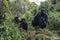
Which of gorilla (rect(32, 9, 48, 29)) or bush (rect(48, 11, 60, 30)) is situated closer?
gorilla (rect(32, 9, 48, 29))

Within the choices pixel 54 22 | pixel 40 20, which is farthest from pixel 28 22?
pixel 54 22

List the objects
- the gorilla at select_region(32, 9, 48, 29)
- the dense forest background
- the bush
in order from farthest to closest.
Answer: the bush
the gorilla at select_region(32, 9, 48, 29)
the dense forest background

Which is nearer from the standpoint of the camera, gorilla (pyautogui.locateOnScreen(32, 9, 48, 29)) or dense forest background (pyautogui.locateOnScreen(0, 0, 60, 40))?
dense forest background (pyautogui.locateOnScreen(0, 0, 60, 40))

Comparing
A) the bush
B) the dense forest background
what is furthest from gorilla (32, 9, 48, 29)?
the bush

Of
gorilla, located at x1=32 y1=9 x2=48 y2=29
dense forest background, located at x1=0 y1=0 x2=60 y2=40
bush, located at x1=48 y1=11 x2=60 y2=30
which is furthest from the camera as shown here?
bush, located at x1=48 y1=11 x2=60 y2=30

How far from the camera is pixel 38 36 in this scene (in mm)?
7055

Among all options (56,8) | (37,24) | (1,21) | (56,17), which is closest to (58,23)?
(56,17)

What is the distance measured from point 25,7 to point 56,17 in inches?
176

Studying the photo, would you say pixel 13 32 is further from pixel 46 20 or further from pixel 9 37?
pixel 46 20

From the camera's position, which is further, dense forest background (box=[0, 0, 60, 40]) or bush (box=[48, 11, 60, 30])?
bush (box=[48, 11, 60, 30])

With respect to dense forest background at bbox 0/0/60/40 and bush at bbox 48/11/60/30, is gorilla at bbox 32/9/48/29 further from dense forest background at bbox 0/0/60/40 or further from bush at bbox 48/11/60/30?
bush at bbox 48/11/60/30

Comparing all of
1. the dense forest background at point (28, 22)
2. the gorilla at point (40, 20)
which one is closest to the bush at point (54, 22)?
the dense forest background at point (28, 22)

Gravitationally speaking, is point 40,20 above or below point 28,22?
above

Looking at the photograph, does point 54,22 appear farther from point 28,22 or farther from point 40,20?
point 28,22
